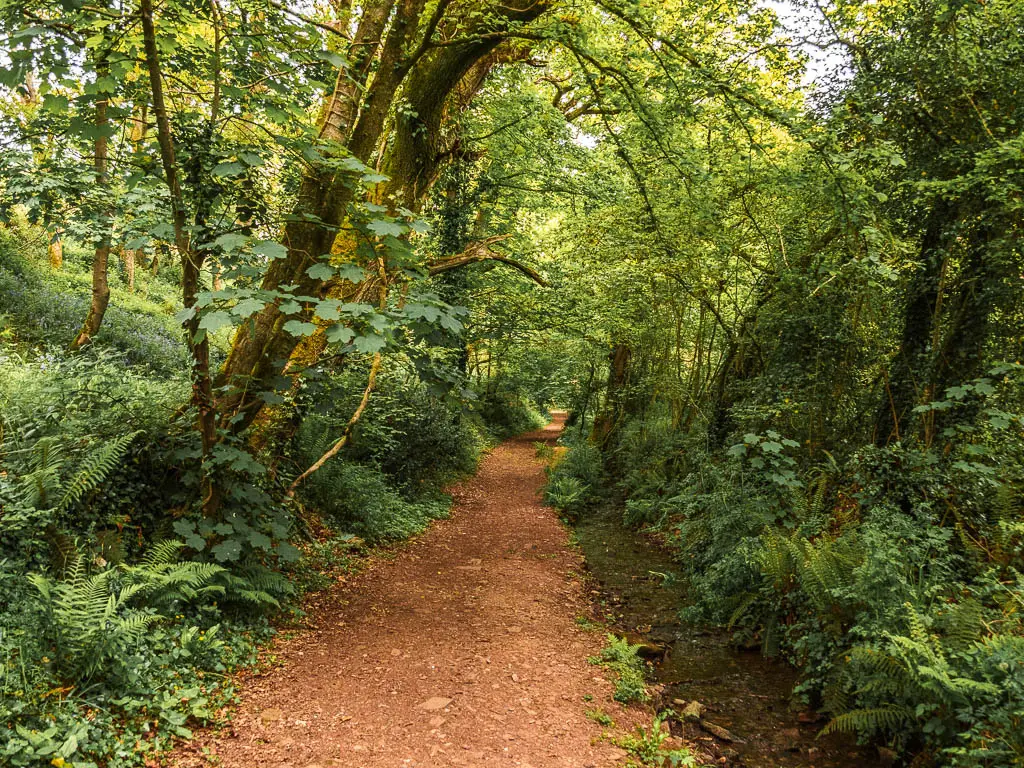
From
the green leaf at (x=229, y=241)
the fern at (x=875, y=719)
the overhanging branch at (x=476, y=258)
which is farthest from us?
the overhanging branch at (x=476, y=258)

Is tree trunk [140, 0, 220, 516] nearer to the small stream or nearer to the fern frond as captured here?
the fern frond

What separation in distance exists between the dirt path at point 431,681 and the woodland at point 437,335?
45cm

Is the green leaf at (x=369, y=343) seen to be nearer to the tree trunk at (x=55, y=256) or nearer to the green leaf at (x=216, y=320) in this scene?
the green leaf at (x=216, y=320)

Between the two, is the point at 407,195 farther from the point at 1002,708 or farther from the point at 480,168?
the point at 1002,708

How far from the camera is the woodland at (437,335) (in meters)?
3.40

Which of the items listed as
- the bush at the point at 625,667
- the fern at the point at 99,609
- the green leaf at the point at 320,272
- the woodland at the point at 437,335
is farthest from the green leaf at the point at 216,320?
the bush at the point at 625,667

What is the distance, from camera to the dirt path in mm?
3504

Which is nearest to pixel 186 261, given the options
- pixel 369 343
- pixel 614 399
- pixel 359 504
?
pixel 369 343

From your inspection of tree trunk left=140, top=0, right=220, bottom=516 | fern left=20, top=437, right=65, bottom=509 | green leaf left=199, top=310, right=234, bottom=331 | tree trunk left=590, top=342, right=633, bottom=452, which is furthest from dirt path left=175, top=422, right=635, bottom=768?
tree trunk left=590, top=342, right=633, bottom=452

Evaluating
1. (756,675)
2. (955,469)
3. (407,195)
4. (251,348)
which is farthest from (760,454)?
(251,348)

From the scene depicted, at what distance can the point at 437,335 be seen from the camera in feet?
12.3

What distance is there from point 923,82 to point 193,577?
8.20 meters

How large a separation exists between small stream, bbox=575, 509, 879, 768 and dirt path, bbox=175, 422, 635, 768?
619 mm

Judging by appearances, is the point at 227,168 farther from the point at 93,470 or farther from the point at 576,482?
the point at 576,482
